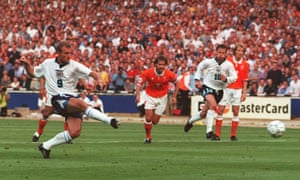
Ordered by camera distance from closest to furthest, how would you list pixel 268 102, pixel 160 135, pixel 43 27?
1. pixel 160 135
2. pixel 268 102
3. pixel 43 27

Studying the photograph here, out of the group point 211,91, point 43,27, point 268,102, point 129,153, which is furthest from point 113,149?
point 43,27

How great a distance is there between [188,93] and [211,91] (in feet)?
49.7

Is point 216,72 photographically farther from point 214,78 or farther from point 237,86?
point 237,86

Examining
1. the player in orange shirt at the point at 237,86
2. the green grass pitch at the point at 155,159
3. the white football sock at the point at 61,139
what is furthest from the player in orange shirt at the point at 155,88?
the white football sock at the point at 61,139

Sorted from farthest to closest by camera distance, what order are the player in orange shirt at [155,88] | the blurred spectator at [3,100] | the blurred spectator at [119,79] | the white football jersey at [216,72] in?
1. the blurred spectator at [119,79]
2. the blurred spectator at [3,100]
3. the white football jersey at [216,72]
4. the player in orange shirt at [155,88]

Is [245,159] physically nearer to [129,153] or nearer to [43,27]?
[129,153]

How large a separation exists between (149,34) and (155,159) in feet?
84.4

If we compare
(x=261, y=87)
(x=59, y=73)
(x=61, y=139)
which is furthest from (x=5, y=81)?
(x=61, y=139)

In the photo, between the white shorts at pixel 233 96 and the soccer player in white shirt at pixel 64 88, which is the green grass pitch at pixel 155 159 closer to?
the soccer player in white shirt at pixel 64 88

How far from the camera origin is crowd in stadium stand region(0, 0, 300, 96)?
38.2 m

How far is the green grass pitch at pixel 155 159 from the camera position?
46.9ft

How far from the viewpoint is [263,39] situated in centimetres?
3878

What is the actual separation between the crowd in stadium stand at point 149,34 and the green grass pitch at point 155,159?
44.1ft

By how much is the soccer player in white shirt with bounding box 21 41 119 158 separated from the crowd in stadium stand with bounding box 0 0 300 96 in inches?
813
